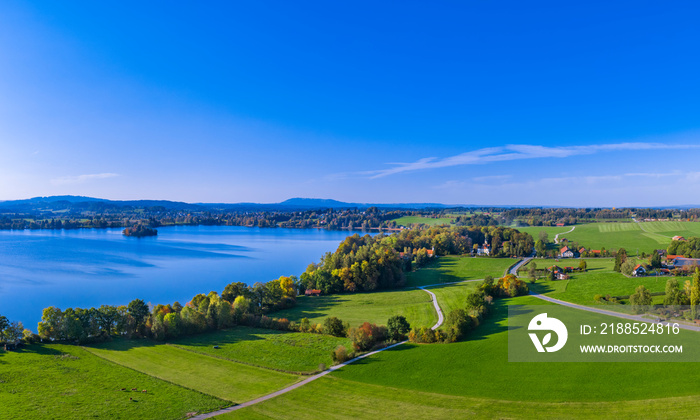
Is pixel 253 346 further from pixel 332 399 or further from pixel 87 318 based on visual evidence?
pixel 87 318

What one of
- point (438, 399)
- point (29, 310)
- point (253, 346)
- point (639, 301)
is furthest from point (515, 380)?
point (29, 310)

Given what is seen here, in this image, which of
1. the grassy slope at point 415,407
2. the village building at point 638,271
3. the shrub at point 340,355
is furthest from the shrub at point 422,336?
the village building at point 638,271

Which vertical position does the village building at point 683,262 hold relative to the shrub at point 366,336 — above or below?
above

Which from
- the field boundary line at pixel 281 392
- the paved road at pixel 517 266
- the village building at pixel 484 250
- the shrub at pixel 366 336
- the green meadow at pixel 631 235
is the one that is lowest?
the field boundary line at pixel 281 392

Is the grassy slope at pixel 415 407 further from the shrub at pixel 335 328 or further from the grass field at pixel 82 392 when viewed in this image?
the shrub at pixel 335 328

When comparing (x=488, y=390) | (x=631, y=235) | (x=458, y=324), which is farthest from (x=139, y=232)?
(x=631, y=235)
